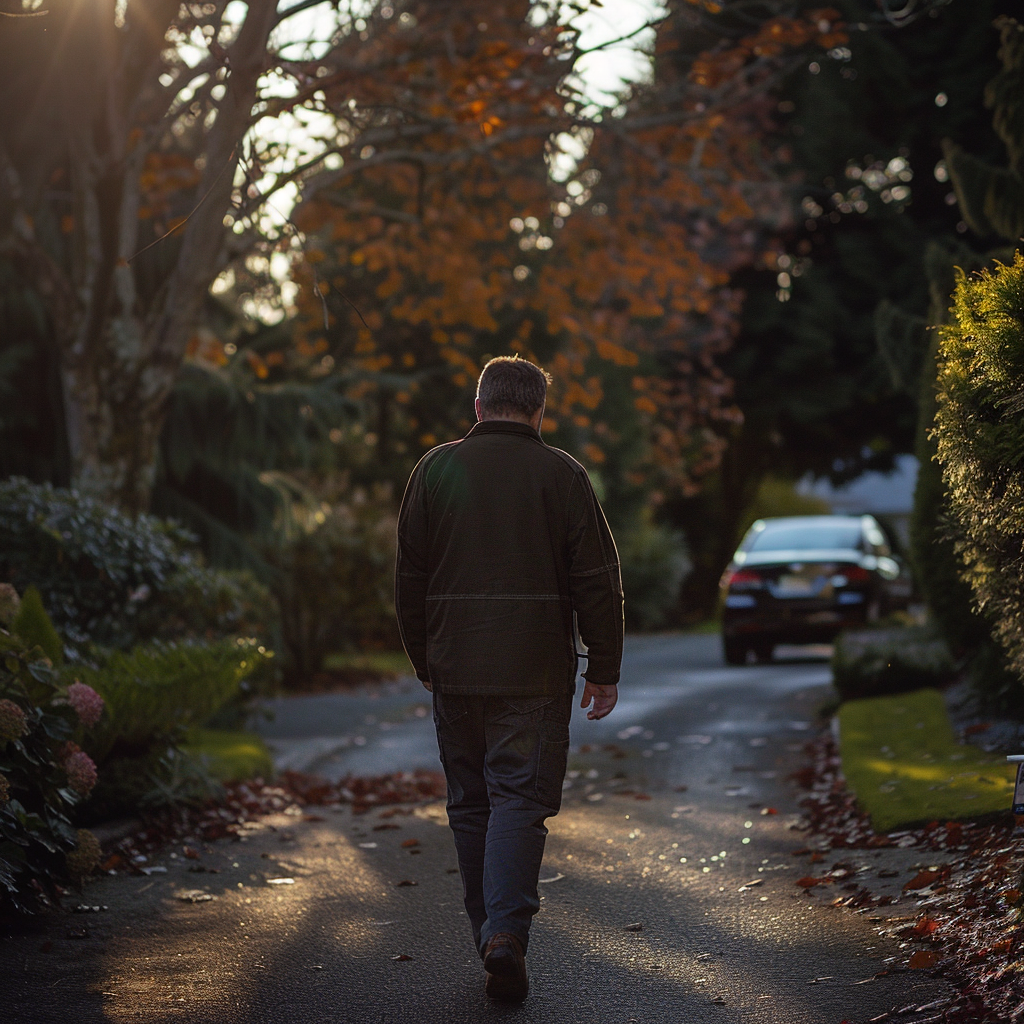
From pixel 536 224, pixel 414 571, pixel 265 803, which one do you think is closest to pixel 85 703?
pixel 414 571

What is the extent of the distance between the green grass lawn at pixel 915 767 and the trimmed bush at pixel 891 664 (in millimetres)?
399

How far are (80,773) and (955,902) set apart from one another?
3410 mm

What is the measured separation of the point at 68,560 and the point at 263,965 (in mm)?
4249

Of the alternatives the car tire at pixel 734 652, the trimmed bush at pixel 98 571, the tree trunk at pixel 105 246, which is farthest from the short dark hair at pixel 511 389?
the car tire at pixel 734 652

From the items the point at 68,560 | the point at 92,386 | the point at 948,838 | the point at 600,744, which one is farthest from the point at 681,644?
the point at 948,838

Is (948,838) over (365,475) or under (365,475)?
under

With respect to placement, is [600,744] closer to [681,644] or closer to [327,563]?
[327,563]

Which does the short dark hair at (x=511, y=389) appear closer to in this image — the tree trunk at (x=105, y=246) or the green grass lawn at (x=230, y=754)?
the green grass lawn at (x=230, y=754)

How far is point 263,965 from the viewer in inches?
193

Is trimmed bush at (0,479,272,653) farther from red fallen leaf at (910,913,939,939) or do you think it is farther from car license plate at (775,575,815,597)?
car license plate at (775,575,815,597)

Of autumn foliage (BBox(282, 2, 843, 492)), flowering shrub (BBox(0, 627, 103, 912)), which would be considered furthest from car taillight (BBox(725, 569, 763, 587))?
flowering shrub (BBox(0, 627, 103, 912))

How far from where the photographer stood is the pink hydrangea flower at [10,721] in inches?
199

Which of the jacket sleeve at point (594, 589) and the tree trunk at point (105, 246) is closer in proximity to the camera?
the jacket sleeve at point (594, 589)

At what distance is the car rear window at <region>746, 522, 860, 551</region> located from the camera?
16692mm
